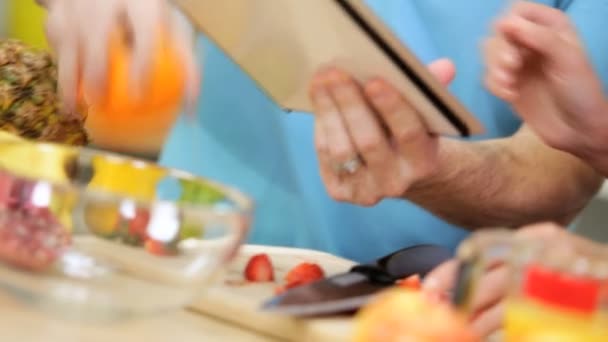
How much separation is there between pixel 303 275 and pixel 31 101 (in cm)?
58

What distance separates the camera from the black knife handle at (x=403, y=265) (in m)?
0.74

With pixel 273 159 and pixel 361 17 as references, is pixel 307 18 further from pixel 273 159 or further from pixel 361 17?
pixel 273 159

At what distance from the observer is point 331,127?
0.88m

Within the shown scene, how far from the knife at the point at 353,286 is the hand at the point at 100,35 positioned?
22 cm

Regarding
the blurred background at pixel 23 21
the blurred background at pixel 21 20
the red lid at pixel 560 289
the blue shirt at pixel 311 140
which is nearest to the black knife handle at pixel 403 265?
the red lid at pixel 560 289

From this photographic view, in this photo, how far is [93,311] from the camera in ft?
1.94

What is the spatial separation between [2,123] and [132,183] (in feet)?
1.71

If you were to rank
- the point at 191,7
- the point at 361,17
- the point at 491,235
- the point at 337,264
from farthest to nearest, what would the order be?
the point at 337,264, the point at 191,7, the point at 361,17, the point at 491,235

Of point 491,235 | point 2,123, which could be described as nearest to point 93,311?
point 491,235

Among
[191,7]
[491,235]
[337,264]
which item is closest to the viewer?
[491,235]

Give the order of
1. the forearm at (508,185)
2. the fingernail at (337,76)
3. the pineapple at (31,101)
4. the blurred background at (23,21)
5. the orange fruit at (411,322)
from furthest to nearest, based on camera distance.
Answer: the blurred background at (23,21) < the pineapple at (31,101) < the forearm at (508,185) < the fingernail at (337,76) < the orange fruit at (411,322)

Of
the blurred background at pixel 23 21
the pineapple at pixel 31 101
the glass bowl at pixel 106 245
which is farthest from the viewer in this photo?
the blurred background at pixel 23 21

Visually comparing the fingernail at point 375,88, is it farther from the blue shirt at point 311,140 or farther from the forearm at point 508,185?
the blue shirt at point 311,140

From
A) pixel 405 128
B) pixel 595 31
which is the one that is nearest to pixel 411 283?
pixel 405 128
